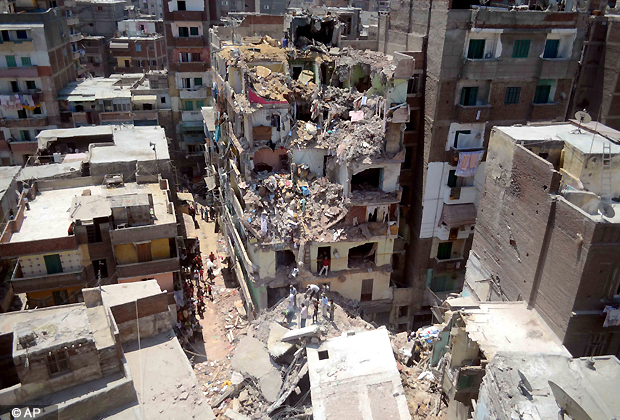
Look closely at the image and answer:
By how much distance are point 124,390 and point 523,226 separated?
1672 centimetres

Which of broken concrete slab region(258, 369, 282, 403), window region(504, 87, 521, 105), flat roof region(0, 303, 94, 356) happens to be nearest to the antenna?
window region(504, 87, 521, 105)

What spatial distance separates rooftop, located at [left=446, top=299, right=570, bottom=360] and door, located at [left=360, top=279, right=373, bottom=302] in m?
9.93

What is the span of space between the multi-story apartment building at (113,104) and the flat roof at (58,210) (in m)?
16.6

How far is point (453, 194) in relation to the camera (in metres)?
27.8

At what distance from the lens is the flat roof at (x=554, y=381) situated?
1191 centimetres

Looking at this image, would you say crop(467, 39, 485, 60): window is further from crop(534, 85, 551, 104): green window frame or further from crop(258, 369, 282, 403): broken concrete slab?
crop(258, 369, 282, 403): broken concrete slab

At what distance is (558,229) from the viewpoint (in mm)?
16984

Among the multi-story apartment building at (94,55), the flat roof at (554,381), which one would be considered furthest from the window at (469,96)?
the multi-story apartment building at (94,55)

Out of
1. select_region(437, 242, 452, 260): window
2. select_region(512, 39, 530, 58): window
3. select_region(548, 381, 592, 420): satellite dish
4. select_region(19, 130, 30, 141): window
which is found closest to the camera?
select_region(548, 381, 592, 420): satellite dish

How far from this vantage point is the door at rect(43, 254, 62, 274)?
23.4 metres

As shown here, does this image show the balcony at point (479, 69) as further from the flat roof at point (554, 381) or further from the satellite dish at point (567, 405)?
the satellite dish at point (567, 405)

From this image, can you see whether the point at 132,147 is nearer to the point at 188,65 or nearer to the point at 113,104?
the point at 113,104

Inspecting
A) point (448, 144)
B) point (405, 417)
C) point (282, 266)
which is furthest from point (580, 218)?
point (282, 266)

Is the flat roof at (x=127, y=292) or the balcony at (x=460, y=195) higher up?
the balcony at (x=460, y=195)
